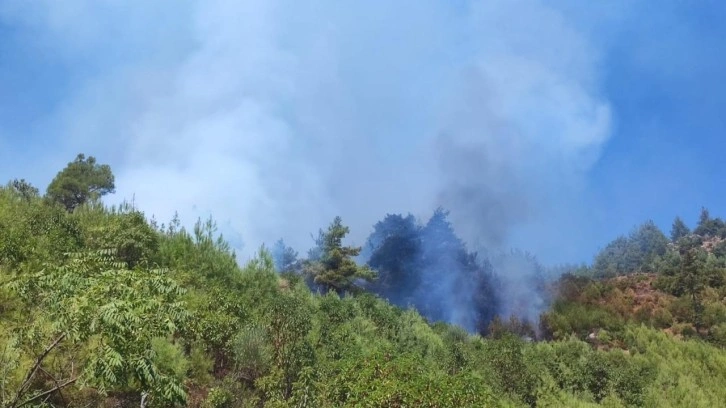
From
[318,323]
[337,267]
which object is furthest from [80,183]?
[318,323]

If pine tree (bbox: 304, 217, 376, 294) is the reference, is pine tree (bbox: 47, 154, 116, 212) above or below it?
above

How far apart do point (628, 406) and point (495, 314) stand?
1741 cm

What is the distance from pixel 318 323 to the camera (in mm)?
16484

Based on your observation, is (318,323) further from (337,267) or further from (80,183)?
(80,183)

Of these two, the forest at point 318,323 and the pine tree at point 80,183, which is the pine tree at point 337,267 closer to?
the forest at point 318,323

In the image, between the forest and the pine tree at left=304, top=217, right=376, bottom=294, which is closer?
the forest

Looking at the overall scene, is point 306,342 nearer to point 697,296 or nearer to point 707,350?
point 707,350

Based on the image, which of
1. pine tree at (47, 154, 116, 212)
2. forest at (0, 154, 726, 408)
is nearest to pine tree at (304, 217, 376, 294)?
forest at (0, 154, 726, 408)

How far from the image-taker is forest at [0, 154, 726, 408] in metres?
6.32

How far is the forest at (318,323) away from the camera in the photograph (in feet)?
20.7

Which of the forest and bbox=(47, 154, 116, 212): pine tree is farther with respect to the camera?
bbox=(47, 154, 116, 212): pine tree

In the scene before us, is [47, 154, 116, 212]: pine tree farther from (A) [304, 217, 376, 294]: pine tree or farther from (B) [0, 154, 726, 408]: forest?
(A) [304, 217, 376, 294]: pine tree

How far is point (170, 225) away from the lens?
72.6 ft

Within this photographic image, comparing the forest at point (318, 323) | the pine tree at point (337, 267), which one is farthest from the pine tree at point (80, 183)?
the pine tree at point (337, 267)
